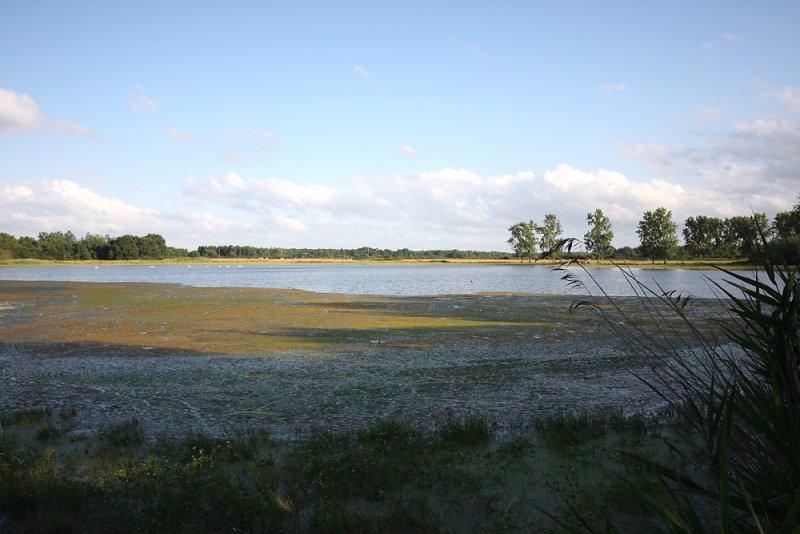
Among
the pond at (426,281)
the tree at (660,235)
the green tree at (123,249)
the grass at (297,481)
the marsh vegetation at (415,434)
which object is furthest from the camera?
the green tree at (123,249)

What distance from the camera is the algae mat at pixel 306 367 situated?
1127 cm

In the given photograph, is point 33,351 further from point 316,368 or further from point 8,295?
point 8,295

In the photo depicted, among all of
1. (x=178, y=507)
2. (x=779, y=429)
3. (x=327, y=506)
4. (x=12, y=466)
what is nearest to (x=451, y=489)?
(x=327, y=506)

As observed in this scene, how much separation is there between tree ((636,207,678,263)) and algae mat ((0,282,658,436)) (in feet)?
416

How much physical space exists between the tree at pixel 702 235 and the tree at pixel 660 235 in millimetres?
15544

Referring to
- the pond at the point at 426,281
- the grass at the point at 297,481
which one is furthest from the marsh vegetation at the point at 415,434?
the pond at the point at 426,281

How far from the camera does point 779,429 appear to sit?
3152 millimetres

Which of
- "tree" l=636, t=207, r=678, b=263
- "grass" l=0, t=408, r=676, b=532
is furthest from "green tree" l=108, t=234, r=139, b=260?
"grass" l=0, t=408, r=676, b=532

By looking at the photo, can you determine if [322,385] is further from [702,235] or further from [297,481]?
[702,235]

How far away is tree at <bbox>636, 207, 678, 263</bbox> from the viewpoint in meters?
142

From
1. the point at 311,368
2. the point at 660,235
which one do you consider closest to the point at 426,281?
the point at 311,368

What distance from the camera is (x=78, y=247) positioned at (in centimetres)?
17538

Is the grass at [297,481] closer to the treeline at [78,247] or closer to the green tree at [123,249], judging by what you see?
the treeline at [78,247]

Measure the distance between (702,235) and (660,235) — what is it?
740 inches
